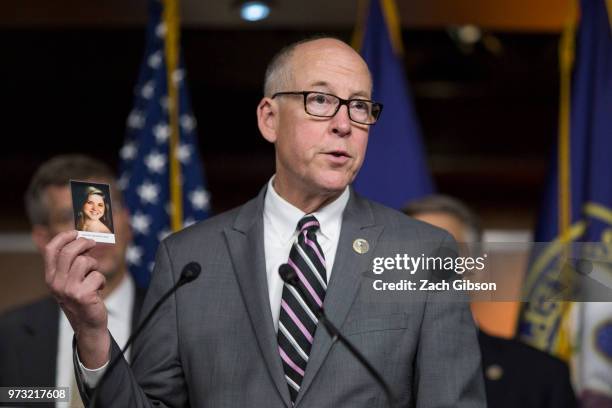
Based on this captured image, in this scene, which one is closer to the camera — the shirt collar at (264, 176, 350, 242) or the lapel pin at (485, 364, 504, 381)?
the shirt collar at (264, 176, 350, 242)

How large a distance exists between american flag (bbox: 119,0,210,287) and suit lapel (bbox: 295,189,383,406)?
1827 mm

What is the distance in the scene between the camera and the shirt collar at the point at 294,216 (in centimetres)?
181

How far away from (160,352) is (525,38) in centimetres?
398

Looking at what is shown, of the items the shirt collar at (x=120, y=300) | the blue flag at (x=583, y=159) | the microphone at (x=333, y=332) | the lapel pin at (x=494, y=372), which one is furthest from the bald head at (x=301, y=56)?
the blue flag at (x=583, y=159)

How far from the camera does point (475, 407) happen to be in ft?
5.26

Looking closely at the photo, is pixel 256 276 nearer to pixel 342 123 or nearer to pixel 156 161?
pixel 342 123

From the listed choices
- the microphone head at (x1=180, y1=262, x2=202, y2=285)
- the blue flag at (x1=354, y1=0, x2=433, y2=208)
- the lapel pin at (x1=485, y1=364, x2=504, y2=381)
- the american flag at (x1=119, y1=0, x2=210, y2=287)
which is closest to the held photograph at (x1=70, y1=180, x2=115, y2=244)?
the microphone head at (x1=180, y1=262, x2=202, y2=285)

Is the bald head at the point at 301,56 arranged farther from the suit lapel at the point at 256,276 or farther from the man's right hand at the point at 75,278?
the man's right hand at the point at 75,278

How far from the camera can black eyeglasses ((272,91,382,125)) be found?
1.71 meters

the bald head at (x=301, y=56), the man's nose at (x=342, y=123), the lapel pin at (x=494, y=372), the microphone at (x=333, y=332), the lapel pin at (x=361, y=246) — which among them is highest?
the bald head at (x=301, y=56)

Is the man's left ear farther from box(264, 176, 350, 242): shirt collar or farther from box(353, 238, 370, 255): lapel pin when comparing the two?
box(353, 238, 370, 255): lapel pin

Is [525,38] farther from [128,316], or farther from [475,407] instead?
[475,407]

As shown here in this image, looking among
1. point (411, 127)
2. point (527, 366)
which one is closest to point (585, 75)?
point (411, 127)

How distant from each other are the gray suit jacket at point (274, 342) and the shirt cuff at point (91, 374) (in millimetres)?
17
